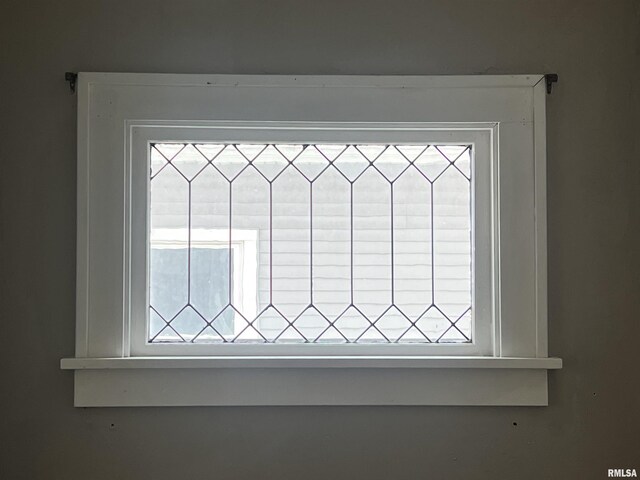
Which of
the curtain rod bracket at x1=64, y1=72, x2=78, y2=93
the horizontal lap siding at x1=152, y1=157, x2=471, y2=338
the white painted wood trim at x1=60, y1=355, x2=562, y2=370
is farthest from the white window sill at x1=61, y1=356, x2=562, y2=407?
the curtain rod bracket at x1=64, y1=72, x2=78, y2=93

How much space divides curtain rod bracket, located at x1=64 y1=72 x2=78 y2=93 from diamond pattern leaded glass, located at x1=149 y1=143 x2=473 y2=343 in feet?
0.76

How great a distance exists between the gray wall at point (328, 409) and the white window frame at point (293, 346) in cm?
4

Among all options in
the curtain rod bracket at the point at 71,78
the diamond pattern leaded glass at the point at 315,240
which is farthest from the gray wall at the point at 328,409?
the diamond pattern leaded glass at the point at 315,240

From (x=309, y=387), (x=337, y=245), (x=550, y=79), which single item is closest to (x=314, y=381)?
(x=309, y=387)

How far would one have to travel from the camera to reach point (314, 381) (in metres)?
1.58

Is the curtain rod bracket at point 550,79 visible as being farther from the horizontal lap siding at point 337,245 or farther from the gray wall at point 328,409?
the horizontal lap siding at point 337,245

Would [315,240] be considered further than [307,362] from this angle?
Yes

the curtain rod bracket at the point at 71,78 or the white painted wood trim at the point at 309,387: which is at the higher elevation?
the curtain rod bracket at the point at 71,78

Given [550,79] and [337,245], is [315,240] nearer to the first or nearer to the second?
[337,245]

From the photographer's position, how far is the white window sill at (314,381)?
1565 mm

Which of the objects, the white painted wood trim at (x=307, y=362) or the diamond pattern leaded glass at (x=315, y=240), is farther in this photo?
the diamond pattern leaded glass at (x=315, y=240)

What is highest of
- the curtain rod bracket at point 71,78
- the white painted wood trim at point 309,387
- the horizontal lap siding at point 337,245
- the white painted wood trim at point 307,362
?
the curtain rod bracket at point 71,78

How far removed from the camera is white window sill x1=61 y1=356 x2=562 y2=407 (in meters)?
1.57

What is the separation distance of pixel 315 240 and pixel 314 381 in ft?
1.08
